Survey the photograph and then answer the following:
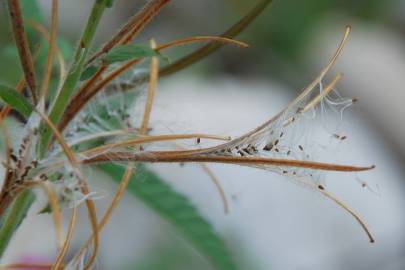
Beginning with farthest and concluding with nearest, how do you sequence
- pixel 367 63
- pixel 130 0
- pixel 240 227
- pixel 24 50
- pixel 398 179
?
pixel 367 63, pixel 130 0, pixel 398 179, pixel 240 227, pixel 24 50

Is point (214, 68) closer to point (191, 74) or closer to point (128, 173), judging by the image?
point (191, 74)

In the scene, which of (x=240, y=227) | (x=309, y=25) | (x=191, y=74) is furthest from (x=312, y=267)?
(x=309, y=25)

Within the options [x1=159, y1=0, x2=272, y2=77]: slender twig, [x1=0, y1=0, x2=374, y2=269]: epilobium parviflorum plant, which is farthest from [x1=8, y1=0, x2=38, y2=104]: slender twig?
[x1=159, y1=0, x2=272, y2=77]: slender twig

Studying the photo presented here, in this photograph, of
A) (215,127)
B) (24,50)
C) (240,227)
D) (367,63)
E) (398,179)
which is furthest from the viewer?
(367,63)

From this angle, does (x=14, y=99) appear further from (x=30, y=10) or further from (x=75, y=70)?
(x=30, y=10)

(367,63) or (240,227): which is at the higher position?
(367,63)

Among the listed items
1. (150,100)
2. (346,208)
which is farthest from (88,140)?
(346,208)
